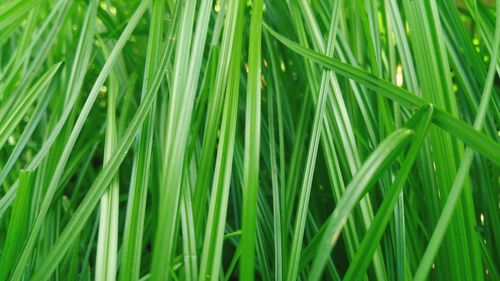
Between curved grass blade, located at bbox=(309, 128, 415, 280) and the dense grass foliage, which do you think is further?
the dense grass foliage

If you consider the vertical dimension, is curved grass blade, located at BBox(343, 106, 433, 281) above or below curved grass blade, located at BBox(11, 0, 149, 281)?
below

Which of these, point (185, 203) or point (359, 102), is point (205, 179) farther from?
point (359, 102)

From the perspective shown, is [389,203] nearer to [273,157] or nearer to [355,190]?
[355,190]

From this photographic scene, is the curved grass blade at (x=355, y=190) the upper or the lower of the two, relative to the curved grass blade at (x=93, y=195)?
lower

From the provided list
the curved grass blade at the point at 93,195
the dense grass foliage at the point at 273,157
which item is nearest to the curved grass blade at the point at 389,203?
the dense grass foliage at the point at 273,157

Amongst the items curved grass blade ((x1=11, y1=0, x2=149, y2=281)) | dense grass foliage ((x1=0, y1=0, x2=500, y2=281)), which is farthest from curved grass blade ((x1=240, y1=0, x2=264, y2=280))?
curved grass blade ((x1=11, y1=0, x2=149, y2=281))

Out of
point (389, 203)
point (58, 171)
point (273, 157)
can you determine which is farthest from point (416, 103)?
point (58, 171)

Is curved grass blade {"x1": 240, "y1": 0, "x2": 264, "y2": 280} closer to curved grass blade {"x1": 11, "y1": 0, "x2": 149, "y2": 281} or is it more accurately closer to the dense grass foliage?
the dense grass foliage

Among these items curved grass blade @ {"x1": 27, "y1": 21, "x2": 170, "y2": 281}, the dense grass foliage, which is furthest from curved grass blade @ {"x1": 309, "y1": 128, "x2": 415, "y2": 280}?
curved grass blade @ {"x1": 27, "y1": 21, "x2": 170, "y2": 281}

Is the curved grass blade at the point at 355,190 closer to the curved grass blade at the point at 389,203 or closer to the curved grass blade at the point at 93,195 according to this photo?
the curved grass blade at the point at 389,203
